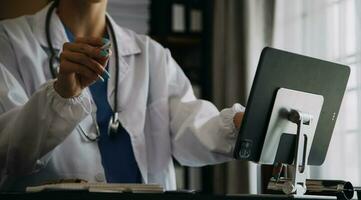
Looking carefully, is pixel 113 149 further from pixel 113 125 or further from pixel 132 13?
pixel 132 13

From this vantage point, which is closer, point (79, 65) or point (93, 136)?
point (79, 65)

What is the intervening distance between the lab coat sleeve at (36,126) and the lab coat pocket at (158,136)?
0.41m

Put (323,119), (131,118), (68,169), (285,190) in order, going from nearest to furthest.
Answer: (285,190) < (323,119) < (68,169) < (131,118)

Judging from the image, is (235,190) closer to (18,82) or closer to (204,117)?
(204,117)

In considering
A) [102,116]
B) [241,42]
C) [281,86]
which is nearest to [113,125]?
[102,116]

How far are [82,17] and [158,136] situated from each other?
407mm

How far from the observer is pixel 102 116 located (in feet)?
5.48

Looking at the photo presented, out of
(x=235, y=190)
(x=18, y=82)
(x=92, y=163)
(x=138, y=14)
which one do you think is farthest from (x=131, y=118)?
(x=138, y=14)

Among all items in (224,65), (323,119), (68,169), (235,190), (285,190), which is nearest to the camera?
(285,190)

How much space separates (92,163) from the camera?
162 centimetres

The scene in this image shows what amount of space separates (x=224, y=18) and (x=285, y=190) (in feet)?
6.42

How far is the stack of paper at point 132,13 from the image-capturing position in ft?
9.91

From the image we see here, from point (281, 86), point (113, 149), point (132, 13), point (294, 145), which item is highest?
point (132, 13)

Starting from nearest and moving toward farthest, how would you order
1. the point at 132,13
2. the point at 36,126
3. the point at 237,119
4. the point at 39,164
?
the point at 36,126 < the point at 39,164 < the point at 237,119 < the point at 132,13
